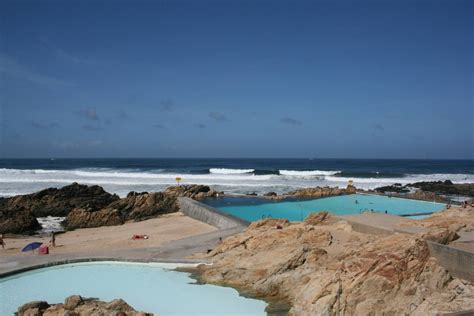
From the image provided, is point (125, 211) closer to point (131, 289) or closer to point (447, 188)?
point (131, 289)

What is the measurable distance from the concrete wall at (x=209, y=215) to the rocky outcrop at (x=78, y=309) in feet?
31.1

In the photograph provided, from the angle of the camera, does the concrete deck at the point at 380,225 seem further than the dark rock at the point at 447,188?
No

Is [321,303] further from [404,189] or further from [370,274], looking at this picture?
[404,189]

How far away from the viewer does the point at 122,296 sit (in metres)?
10.3

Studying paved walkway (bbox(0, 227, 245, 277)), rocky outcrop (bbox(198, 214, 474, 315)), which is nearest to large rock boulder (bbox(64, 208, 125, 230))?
paved walkway (bbox(0, 227, 245, 277))

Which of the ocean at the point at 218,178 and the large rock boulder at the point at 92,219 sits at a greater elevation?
the ocean at the point at 218,178

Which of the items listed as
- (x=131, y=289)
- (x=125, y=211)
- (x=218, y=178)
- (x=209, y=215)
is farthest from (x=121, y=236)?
(x=218, y=178)

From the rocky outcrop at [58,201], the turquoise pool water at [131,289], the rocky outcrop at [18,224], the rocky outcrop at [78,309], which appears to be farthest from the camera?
the rocky outcrop at [58,201]

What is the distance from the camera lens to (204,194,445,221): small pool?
23.4 metres

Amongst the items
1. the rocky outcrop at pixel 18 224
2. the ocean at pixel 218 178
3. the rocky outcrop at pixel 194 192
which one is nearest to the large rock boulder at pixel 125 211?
the rocky outcrop at pixel 18 224

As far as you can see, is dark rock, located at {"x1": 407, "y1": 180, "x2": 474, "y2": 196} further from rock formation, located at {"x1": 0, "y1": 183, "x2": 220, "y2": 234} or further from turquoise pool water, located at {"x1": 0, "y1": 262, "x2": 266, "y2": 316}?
turquoise pool water, located at {"x1": 0, "y1": 262, "x2": 266, "y2": 316}

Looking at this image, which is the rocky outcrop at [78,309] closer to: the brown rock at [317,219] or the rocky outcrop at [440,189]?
the brown rock at [317,219]

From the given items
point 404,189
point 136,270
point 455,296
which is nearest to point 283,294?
point 455,296

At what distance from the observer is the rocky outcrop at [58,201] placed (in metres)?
25.2
